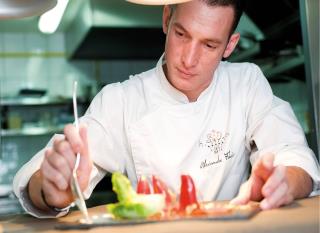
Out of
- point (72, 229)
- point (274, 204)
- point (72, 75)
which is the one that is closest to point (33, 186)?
point (72, 229)

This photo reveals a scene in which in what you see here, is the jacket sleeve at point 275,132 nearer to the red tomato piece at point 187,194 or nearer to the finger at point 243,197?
the finger at point 243,197

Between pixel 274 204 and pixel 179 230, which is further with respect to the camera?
pixel 274 204

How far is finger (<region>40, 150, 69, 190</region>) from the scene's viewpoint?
1048mm

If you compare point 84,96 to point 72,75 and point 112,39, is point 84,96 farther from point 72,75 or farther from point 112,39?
point 112,39

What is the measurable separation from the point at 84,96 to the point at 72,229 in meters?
5.00

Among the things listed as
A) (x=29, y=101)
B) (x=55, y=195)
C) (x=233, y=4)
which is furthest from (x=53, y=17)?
(x=55, y=195)

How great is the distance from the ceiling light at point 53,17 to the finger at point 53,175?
2.80m

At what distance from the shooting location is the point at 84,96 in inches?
229

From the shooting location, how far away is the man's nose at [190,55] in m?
1.44

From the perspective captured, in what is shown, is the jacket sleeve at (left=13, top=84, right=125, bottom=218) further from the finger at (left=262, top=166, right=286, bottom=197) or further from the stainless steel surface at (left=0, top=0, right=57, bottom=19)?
the finger at (left=262, top=166, right=286, bottom=197)

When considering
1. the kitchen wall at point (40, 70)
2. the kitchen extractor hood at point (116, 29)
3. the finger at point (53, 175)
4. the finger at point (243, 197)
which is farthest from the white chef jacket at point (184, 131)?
the kitchen wall at point (40, 70)

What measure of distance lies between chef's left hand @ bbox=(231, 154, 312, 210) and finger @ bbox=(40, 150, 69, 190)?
0.35 m

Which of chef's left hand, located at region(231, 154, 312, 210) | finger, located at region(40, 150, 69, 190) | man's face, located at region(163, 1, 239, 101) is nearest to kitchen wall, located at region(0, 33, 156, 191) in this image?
man's face, located at region(163, 1, 239, 101)

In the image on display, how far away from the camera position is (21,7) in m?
1.33
